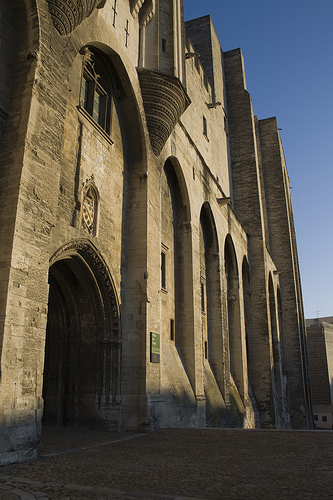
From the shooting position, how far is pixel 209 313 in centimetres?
1730

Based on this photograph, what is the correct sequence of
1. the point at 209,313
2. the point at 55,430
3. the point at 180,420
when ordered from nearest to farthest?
the point at 55,430
the point at 180,420
the point at 209,313

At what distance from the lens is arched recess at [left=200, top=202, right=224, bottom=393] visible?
16406 mm

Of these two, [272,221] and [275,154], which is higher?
[275,154]

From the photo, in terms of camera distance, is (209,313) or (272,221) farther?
(272,221)

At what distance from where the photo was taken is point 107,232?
397 inches

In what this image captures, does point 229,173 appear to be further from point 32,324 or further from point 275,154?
point 32,324

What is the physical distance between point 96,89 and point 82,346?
6.18 m

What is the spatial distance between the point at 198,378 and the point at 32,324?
8.06m

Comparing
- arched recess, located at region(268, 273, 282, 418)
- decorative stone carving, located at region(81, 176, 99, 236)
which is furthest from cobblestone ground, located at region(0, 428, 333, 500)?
arched recess, located at region(268, 273, 282, 418)

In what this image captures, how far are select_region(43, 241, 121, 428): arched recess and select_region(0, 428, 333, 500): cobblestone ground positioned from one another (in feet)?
2.65

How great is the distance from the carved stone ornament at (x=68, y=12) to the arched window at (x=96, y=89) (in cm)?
135

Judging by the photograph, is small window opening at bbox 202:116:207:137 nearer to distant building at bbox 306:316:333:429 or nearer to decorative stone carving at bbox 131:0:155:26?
decorative stone carving at bbox 131:0:155:26

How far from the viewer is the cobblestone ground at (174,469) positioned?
171 inches

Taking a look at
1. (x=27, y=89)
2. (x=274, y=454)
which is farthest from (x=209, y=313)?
(x=27, y=89)
